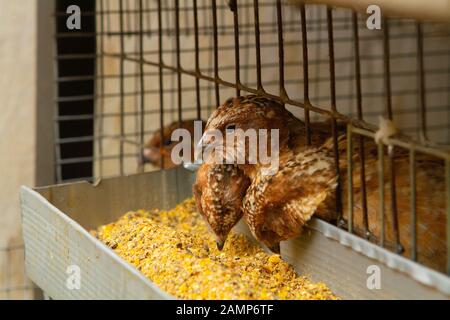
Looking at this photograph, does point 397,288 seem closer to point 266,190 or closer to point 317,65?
point 266,190

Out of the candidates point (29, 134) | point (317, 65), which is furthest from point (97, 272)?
point (317, 65)

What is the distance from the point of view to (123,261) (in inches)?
60.9

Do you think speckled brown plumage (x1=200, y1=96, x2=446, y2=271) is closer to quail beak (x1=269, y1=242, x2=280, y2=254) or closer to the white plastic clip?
quail beak (x1=269, y1=242, x2=280, y2=254)

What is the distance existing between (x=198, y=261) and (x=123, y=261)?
0.87 ft

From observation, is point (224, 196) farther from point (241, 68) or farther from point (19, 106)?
point (241, 68)

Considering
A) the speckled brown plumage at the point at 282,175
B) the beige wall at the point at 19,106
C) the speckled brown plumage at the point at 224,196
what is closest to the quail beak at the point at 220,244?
the speckled brown plumage at the point at 224,196

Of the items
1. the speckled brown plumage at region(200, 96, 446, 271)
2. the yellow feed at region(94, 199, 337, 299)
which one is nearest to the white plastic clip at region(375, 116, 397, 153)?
the speckled brown plumage at region(200, 96, 446, 271)

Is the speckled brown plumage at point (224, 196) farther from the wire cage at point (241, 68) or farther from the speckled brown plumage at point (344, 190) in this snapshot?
the wire cage at point (241, 68)

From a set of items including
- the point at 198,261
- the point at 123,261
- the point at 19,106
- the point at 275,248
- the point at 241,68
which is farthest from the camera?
the point at 241,68

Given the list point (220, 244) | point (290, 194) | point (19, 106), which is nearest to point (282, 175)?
point (290, 194)
